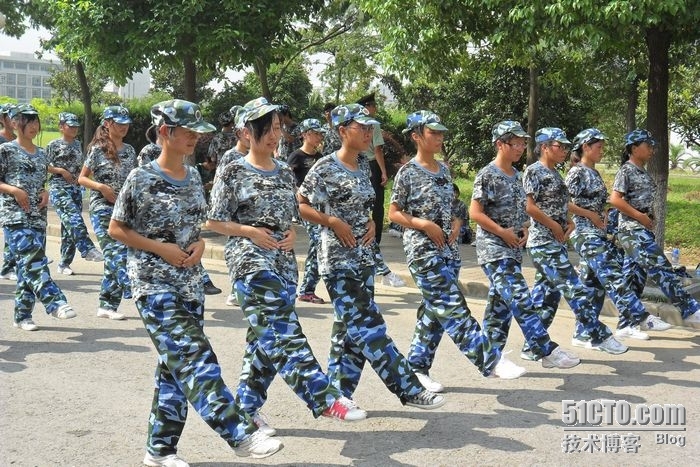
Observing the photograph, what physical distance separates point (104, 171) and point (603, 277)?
476 cm

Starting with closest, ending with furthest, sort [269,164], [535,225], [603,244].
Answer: [269,164] < [535,225] < [603,244]

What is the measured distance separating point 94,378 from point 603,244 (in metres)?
4.33

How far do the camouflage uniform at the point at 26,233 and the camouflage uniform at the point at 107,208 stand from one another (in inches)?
22.8

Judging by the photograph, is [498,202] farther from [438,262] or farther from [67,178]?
[67,178]

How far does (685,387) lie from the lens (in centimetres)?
617

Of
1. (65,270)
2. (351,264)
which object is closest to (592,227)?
(351,264)

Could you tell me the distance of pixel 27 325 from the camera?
304 inches

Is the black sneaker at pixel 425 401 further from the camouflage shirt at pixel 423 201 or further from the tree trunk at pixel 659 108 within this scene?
the tree trunk at pixel 659 108

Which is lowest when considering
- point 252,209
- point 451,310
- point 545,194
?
point 451,310

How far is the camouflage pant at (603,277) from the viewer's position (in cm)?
754

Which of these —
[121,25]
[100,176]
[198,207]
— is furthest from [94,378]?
[121,25]

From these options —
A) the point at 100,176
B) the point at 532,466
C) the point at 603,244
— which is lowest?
the point at 532,466

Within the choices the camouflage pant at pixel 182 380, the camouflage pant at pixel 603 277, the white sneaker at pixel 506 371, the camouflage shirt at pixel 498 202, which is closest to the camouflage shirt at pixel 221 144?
the camouflage pant at pixel 603 277

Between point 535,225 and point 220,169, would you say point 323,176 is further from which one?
point 535,225
